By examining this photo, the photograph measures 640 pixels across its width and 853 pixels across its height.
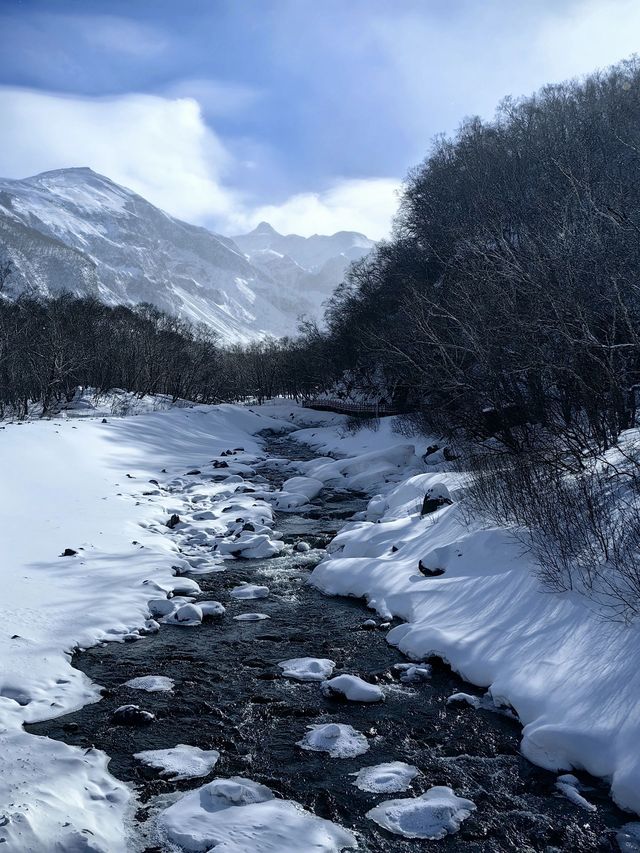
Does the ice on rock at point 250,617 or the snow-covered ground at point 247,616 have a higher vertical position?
the snow-covered ground at point 247,616

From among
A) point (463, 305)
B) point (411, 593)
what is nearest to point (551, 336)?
point (463, 305)

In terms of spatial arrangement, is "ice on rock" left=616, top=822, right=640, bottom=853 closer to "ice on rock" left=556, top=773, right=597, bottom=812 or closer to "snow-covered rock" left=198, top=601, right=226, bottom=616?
"ice on rock" left=556, top=773, right=597, bottom=812

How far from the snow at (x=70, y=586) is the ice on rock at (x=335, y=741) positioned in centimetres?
195

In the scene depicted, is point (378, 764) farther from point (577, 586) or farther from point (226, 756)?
point (577, 586)

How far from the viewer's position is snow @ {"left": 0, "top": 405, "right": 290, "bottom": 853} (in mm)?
4871

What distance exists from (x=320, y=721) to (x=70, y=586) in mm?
5443

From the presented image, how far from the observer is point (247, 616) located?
990 centimetres

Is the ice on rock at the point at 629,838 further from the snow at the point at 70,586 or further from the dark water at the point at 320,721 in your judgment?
the snow at the point at 70,586

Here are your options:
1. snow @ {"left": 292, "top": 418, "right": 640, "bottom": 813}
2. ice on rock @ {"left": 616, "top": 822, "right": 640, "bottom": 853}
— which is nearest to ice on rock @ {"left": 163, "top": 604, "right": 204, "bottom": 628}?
snow @ {"left": 292, "top": 418, "right": 640, "bottom": 813}

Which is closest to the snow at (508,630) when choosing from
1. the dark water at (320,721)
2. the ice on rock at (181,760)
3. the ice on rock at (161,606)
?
the dark water at (320,721)

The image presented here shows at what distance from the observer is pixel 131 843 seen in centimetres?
471

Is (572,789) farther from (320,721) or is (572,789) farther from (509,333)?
(509,333)

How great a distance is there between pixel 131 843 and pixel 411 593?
243 inches

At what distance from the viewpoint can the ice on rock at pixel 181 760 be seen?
572 cm
